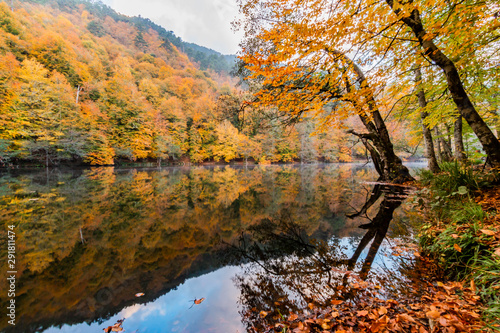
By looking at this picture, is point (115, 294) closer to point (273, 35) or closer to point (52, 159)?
point (273, 35)

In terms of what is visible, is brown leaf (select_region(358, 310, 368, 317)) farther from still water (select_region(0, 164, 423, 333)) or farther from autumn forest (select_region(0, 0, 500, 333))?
still water (select_region(0, 164, 423, 333))

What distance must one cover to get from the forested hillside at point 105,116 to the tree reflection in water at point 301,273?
13.1ft

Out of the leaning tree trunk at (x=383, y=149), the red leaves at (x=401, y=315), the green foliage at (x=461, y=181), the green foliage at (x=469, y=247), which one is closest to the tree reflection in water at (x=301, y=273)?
the red leaves at (x=401, y=315)

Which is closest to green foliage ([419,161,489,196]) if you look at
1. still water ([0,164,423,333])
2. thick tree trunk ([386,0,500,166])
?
thick tree trunk ([386,0,500,166])

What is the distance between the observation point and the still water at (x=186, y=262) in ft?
7.22

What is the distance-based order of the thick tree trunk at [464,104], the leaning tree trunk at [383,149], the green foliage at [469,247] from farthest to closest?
1. the leaning tree trunk at [383,149]
2. the thick tree trunk at [464,104]
3. the green foliage at [469,247]

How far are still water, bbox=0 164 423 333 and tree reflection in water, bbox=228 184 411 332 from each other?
0.06ft

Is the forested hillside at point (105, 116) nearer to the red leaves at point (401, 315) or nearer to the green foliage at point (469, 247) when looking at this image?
the green foliage at point (469, 247)

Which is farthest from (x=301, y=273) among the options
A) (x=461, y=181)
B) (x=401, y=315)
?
(x=461, y=181)

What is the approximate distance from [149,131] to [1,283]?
32328 mm

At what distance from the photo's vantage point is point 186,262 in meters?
3.38

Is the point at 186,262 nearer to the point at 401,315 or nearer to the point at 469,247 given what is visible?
the point at 401,315

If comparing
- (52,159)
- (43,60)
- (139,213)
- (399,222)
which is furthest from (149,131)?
(399,222)

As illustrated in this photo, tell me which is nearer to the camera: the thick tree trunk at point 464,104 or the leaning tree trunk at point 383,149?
the thick tree trunk at point 464,104
